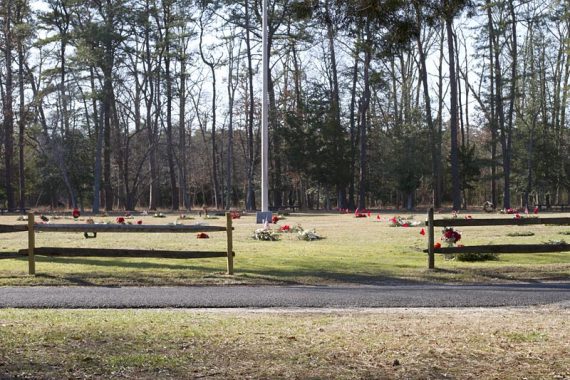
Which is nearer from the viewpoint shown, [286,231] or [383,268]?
[383,268]

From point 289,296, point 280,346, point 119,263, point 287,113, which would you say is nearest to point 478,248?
point 289,296

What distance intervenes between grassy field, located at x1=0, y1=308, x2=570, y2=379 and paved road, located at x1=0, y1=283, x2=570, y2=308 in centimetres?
152

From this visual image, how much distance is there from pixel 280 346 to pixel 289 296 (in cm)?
462

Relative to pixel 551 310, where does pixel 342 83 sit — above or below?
above

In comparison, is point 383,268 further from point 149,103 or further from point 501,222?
point 149,103

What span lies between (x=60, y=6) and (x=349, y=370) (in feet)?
179

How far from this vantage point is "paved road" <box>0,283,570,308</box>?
10.3 meters

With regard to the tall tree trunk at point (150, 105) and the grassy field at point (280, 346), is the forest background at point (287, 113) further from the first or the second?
the grassy field at point (280, 346)

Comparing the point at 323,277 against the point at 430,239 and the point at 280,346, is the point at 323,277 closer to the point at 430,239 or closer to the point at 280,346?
the point at 430,239

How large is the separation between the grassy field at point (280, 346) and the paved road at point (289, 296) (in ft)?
5.00

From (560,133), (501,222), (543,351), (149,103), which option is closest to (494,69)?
(560,133)

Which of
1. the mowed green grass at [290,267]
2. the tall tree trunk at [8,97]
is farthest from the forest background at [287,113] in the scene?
the mowed green grass at [290,267]

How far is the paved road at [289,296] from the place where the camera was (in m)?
10.3

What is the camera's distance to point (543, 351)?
633cm
